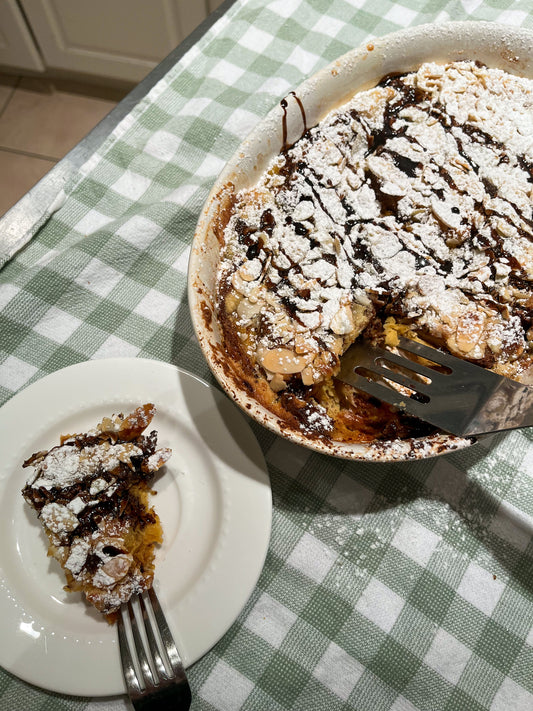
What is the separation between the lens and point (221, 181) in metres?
1.14

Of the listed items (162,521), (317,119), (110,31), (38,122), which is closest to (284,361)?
(162,521)

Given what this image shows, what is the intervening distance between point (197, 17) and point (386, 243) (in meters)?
1.77

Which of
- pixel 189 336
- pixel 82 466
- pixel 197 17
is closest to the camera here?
pixel 82 466

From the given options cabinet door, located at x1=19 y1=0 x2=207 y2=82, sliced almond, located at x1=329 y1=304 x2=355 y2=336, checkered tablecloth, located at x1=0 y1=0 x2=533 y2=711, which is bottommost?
checkered tablecloth, located at x1=0 y1=0 x2=533 y2=711

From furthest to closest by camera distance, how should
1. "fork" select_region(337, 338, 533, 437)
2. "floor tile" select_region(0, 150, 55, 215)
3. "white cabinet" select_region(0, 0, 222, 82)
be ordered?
"floor tile" select_region(0, 150, 55, 215), "white cabinet" select_region(0, 0, 222, 82), "fork" select_region(337, 338, 533, 437)

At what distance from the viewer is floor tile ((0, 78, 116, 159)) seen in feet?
9.05

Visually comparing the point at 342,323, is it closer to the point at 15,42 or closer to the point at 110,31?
the point at 110,31

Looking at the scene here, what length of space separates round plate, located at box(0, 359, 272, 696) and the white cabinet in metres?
1.80

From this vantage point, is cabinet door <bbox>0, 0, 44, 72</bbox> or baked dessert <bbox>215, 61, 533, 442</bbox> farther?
cabinet door <bbox>0, 0, 44, 72</bbox>

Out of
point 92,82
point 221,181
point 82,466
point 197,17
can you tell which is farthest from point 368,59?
point 92,82

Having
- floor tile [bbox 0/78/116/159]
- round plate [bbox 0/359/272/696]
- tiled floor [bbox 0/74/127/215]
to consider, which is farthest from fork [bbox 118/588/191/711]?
floor tile [bbox 0/78/116/159]

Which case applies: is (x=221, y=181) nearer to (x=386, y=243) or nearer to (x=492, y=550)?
(x=386, y=243)

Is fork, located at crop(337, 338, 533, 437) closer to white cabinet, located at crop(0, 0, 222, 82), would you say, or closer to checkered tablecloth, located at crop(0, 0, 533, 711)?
checkered tablecloth, located at crop(0, 0, 533, 711)

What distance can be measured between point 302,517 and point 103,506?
39 centimetres
